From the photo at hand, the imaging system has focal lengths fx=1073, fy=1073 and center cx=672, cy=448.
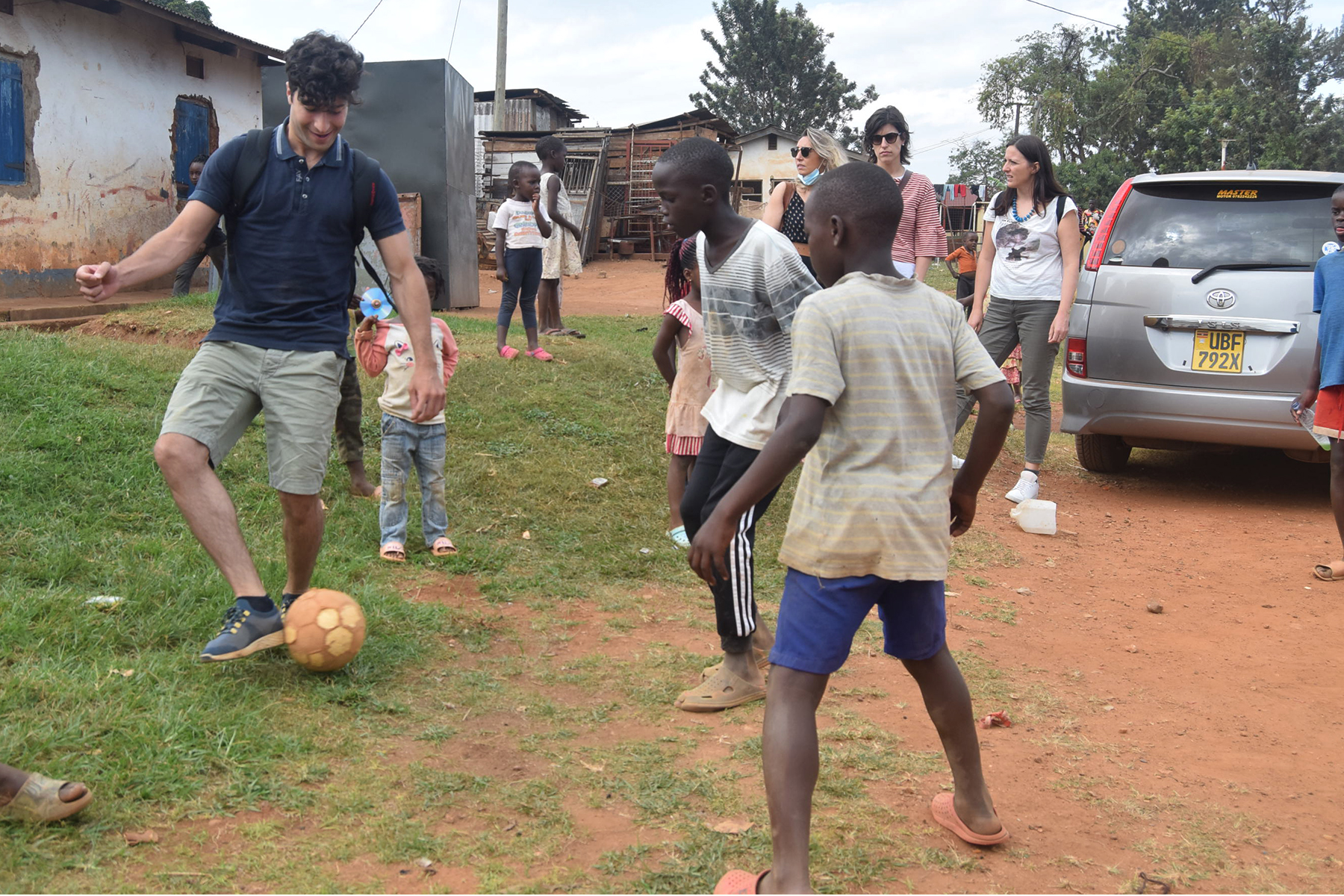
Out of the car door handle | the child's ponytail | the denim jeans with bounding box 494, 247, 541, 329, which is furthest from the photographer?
the denim jeans with bounding box 494, 247, 541, 329

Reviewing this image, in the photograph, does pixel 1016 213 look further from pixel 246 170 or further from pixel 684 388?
pixel 246 170

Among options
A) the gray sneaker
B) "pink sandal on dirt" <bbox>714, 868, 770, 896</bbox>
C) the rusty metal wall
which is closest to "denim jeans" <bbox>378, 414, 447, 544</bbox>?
the gray sneaker

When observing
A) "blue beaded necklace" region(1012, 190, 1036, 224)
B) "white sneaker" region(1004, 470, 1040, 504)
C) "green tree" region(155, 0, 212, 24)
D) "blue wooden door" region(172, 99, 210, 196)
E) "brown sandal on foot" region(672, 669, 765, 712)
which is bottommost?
"brown sandal on foot" region(672, 669, 765, 712)

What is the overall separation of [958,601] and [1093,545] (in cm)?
151

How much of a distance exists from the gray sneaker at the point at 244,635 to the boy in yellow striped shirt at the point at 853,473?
1.73 meters

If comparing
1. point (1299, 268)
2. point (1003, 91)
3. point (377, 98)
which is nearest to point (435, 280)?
point (1299, 268)

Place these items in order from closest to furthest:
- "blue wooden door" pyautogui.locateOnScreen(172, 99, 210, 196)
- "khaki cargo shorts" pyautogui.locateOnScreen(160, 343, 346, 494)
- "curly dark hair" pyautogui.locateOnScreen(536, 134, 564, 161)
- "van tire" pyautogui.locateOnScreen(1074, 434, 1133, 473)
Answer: "khaki cargo shorts" pyautogui.locateOnScreen(160, 343, 346, 494), "van tire" pyautogui.locateOnScreen(1074, 434, 1133, 473), "curly dark hair" pyautogui.locateOnScreen(536, 134, 564, 161), "blue wooden door" pyautogui.locateOnScreen(172, 99, 210, 196)

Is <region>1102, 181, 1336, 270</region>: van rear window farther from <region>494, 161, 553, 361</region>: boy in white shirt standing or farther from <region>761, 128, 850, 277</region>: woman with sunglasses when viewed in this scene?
<region>494, 161, 553, 361</region>: boy in white shirt standing

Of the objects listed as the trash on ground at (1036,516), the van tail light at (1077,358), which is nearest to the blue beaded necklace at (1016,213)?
the van tail light at (1077,358)

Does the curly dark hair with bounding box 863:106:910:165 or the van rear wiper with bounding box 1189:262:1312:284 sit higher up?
the curly dark hair with bounding box 863:106:910:165

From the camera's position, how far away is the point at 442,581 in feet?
15.8

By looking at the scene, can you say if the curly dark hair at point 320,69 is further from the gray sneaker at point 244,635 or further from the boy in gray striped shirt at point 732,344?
the gray sneaker at point 244,635

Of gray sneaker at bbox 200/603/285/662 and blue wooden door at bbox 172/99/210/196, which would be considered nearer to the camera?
gray sneaker at bbox 200/603/285/662

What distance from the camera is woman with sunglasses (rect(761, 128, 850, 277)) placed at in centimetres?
560
